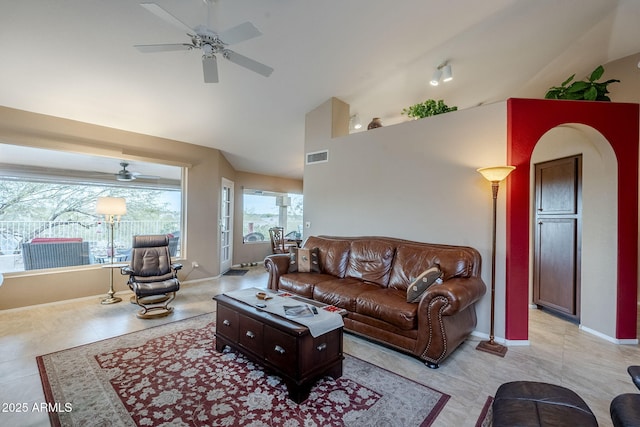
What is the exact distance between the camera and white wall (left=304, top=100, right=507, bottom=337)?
3.20 m

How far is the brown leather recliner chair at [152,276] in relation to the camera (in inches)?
144

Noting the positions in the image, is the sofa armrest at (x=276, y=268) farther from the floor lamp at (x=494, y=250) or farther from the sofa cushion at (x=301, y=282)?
the floor lamp at (x=494, y=250)

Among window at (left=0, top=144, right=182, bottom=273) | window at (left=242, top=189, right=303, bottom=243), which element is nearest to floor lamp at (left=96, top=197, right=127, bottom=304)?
window at (left=0, top=144, right=182, bottom=273)

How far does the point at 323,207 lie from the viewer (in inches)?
193

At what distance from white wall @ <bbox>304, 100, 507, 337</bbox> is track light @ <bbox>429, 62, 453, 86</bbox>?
93 cm

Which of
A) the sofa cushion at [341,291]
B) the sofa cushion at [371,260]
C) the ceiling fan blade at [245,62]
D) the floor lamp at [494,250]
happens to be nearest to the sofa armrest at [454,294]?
the floor lamp at [494,250]

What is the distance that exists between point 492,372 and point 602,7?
13.8 feet

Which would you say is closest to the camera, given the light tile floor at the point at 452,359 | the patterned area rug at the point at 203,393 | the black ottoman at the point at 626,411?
the black ottoman at the point at 626,411

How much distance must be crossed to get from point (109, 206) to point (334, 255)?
340cm

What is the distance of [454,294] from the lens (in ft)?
8.00

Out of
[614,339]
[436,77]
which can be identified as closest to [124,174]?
[436,77]

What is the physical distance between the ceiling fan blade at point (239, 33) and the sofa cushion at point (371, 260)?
273 centimetres

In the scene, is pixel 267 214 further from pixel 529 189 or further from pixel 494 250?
pixel 529 189

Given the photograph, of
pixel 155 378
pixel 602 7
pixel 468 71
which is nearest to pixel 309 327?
pixel 155 378
